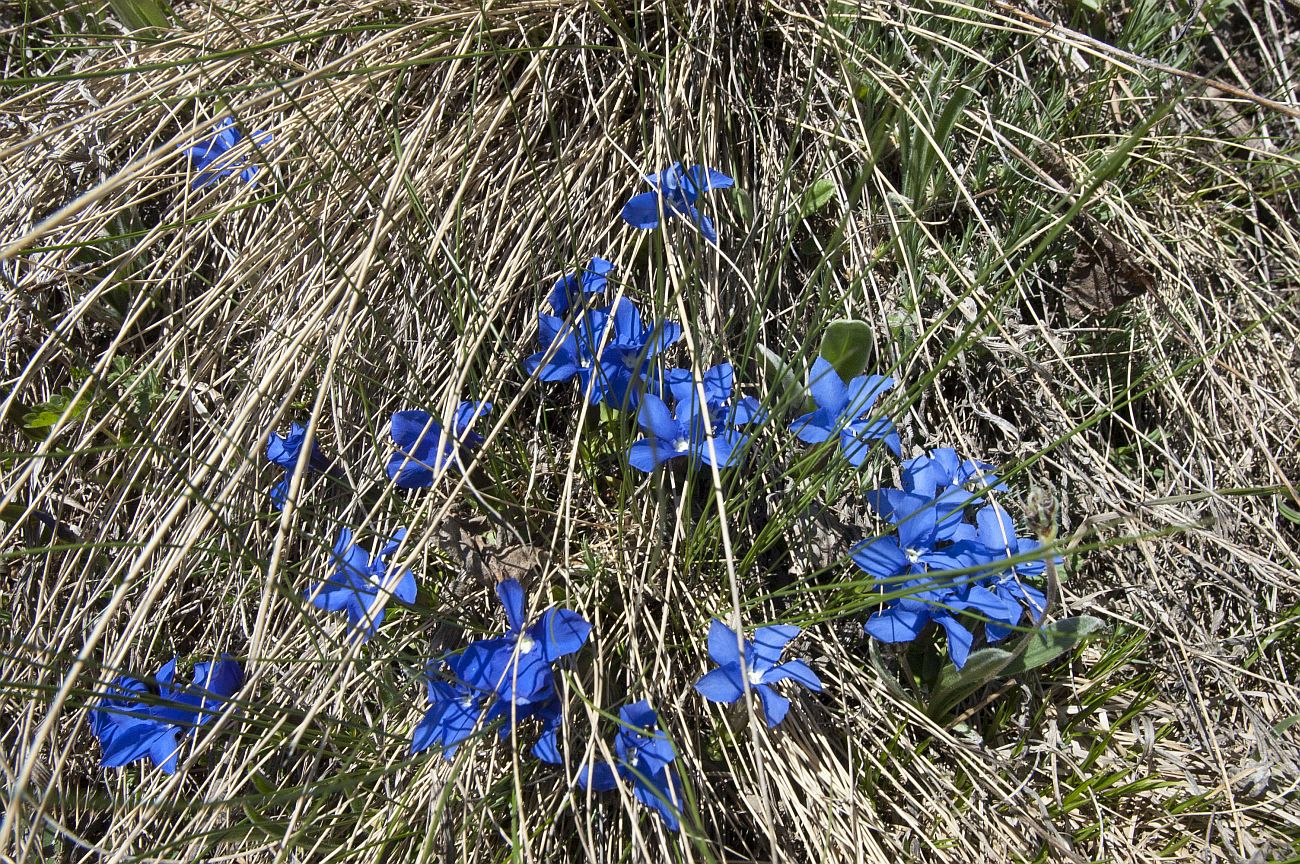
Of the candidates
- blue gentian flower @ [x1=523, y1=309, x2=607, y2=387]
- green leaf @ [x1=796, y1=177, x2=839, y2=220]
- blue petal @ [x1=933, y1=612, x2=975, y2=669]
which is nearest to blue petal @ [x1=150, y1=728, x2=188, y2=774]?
blue gentian flower @ [x1=523, y1=309, x2=607, y2=387]

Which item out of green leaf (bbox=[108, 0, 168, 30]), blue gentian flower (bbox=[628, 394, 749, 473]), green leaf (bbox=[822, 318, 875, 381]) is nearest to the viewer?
blue gentian flower (bbox=[628, 394, 749, 473])

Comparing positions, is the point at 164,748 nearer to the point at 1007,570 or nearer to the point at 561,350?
the point at 561,350

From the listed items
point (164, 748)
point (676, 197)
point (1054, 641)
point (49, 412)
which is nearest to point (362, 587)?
point (164, 748)

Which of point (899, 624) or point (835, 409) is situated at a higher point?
point (835, 409)

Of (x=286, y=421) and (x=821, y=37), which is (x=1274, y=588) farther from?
(x=286, y=421)

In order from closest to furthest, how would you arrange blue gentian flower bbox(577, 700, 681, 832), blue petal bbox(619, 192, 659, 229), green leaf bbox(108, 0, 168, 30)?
blue gentian flower bbox(577, 700, 681, 832) → blue petal bbox(619, 192, 659, 229) → green leaf bbox(108, 0, 168, 30)

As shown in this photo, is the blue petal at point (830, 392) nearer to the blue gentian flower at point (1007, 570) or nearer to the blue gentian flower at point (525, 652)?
the blue gentian flower at point (1007, 570)

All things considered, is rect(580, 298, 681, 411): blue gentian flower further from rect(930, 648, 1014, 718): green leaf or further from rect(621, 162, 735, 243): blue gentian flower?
rect(930, 648, 1014, 718): green leaf
